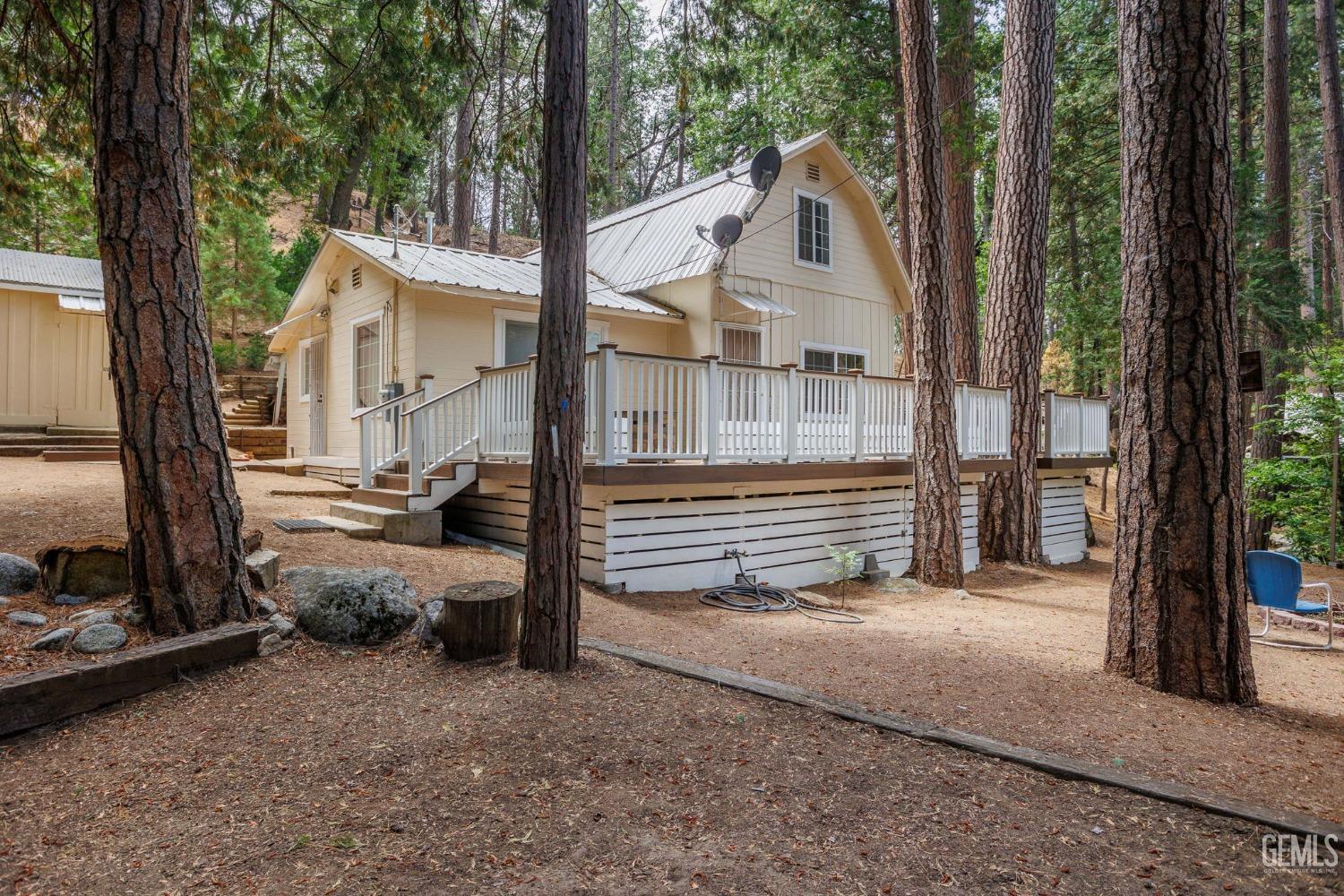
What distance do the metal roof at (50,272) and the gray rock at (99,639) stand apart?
13.6 metres

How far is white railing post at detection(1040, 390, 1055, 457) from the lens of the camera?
11.3 meters

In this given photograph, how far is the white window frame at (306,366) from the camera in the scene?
45.3 feet

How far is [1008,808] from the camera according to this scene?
2758 millimetres

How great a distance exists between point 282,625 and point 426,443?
3.99 meters

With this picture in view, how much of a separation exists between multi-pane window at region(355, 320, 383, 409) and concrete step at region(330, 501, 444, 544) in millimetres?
3846

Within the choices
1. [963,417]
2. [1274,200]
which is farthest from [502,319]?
[1274,200]

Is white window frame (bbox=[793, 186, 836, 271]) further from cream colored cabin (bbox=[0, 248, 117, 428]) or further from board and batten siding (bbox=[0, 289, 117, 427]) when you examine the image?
board and batten siding (bbox=[0, 289, 117, 427])

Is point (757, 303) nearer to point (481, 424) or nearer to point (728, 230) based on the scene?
point (728, 230)

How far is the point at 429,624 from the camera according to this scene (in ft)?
A: 15.0

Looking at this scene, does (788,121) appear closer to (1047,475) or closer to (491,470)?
(1047,475)

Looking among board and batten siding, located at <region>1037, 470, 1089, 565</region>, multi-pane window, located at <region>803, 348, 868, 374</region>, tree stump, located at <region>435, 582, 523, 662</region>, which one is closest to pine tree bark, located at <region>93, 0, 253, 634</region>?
tree stump, located at <region>435, 582, 523, 662</region>

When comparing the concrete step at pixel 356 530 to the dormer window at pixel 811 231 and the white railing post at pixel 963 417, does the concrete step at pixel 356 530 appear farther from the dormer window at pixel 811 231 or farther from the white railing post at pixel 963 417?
the dormer window at pixel 811 231

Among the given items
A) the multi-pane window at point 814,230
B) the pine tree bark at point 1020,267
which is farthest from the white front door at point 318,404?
the pine tree bark at point 1020,267

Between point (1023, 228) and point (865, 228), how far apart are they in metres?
4.11
